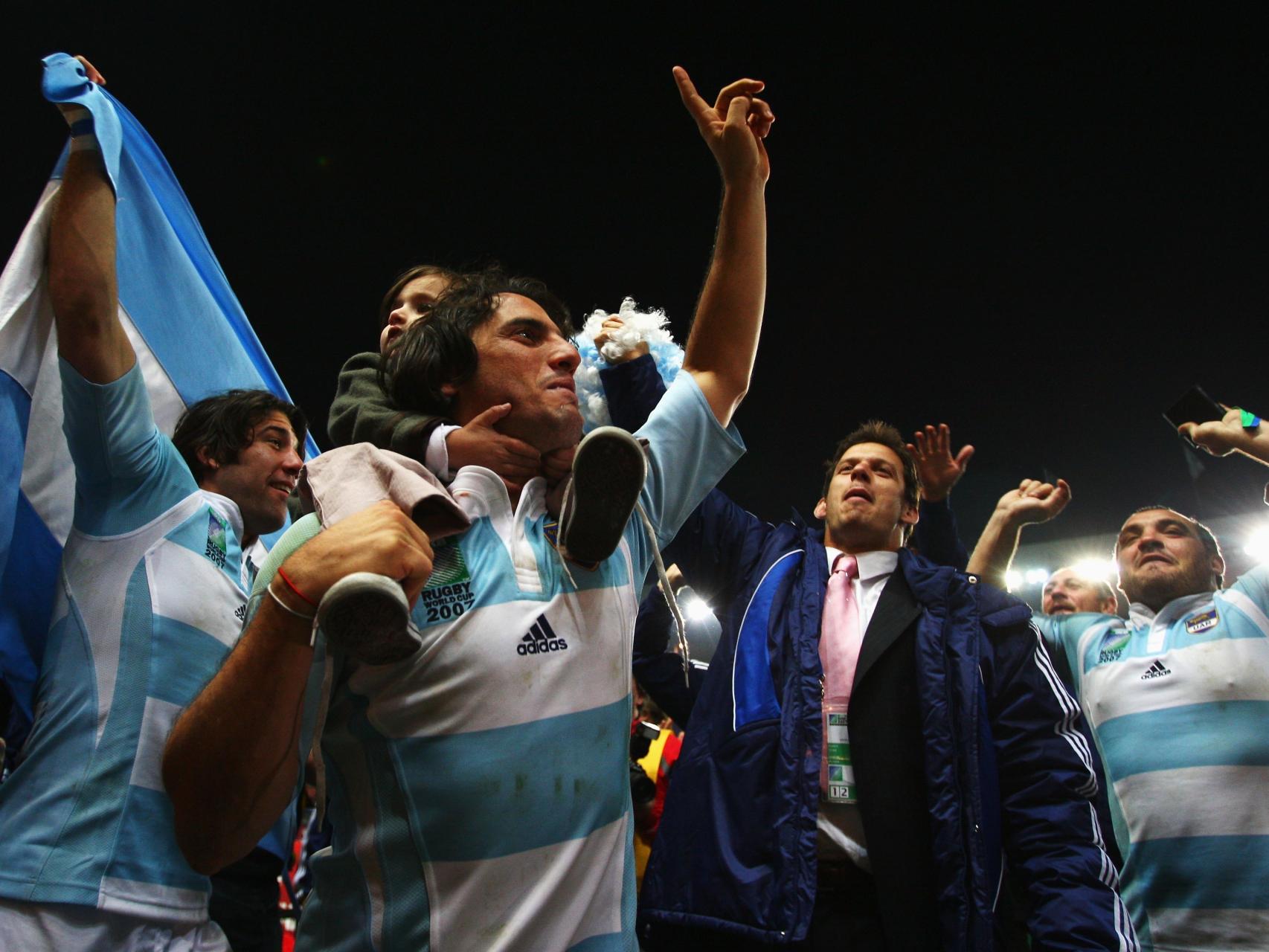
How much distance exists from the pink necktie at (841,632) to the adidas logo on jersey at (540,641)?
45.4 inches

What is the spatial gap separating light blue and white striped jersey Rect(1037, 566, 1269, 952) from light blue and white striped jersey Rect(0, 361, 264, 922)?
8.96 feet

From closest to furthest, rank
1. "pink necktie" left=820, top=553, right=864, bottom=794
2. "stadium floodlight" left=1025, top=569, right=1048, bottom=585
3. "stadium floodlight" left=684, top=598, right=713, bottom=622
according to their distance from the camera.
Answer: "pink necktie" left=820, top=553, right=864, bottom=794 < "stadium floodlight" left=684, top=598, right=713, bottom=622 < "stadium floodlight" left=1025, top=569, right=1048, bottom=585

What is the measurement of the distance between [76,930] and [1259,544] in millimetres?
13745

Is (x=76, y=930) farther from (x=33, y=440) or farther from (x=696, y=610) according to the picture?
(x=696, y=610)

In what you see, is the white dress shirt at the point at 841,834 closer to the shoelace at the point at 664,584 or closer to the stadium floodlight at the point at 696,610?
the shoelace at the point at 664,584

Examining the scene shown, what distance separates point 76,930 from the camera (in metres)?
1.48

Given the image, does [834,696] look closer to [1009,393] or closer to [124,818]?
[124,818]

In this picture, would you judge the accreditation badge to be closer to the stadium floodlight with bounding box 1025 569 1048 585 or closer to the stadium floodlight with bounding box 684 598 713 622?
the stadium floodlight with bounding box 684 598 713 622

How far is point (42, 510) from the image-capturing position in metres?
1.96

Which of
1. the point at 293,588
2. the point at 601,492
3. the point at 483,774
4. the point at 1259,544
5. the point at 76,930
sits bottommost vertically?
the point at 1259,544

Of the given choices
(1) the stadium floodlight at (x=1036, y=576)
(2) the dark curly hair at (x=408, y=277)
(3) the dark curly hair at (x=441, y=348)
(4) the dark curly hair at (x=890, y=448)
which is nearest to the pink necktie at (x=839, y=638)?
(4) the dark curly hair at (x=890, y=448)

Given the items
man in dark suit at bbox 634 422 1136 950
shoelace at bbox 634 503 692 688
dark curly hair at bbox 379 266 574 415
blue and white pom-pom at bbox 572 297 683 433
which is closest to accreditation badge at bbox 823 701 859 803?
man in dark suit at bbox 634 422 1136 950

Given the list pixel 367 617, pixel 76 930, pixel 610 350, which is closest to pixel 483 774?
pixel 367 617

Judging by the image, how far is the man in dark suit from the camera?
75.1 inches
